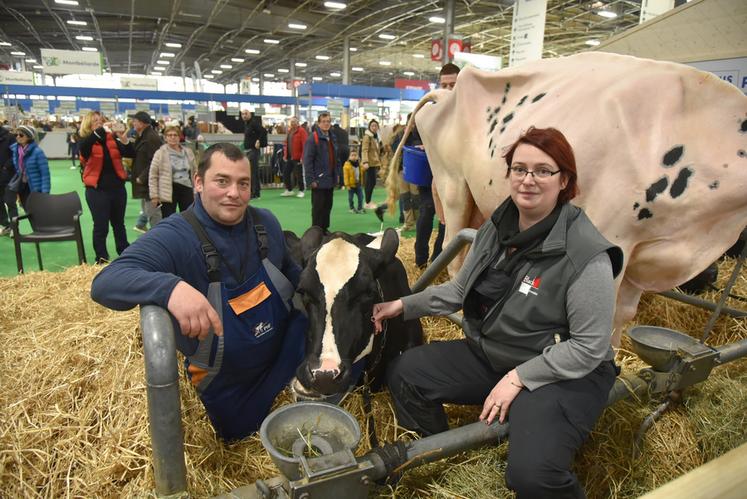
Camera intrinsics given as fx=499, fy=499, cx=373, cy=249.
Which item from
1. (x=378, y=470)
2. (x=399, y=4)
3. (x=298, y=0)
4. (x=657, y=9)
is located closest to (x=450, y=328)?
(x=378, y=470)

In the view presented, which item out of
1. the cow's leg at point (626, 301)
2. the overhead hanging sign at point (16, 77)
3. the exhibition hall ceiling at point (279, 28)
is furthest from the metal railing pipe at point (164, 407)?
the overhead hanging sign at point (16, 77)

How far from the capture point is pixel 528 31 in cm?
834

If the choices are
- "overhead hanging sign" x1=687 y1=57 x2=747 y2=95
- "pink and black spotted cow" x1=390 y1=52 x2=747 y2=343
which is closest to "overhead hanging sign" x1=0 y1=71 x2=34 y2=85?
"overhead hanging sign" x1=687 y1=57 x2=747 y2=95

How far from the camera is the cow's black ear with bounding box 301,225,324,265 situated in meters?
2.51

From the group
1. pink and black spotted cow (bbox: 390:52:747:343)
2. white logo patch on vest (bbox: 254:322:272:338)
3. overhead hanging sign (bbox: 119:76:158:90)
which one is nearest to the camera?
white logo patch on vest (bbox: 254:322:272:338)

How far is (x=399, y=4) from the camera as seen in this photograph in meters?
18.6

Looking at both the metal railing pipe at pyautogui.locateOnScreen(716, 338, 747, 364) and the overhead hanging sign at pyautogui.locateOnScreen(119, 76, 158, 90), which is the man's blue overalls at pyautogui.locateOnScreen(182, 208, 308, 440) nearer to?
the metal railing pipe at pyautogui.locateOnScreen(716, 338, 747, 364)

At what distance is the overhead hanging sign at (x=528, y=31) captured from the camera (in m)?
8.16

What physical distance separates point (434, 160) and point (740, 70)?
2.88 meters

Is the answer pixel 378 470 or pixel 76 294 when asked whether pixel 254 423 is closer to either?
pixel 378 470

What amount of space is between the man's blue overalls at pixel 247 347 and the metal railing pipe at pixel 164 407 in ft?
2.31

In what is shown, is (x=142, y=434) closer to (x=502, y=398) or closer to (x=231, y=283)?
(x=231, y=283)

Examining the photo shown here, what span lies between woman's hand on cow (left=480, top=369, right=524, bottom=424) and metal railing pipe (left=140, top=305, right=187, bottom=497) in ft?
3.26

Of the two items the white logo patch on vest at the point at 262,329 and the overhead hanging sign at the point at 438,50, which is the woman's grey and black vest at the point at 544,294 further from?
the overhead hanging sign at the point at 438,50
